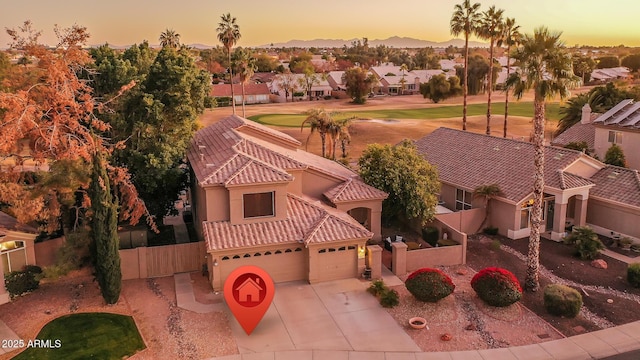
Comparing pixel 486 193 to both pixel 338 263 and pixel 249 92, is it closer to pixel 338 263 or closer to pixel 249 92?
pixel 338 263

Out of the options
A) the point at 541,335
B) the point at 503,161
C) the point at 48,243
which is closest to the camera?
the point at 541,335

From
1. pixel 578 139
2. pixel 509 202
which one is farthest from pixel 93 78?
pixel 578 139

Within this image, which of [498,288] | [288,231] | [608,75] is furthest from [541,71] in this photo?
[608,75]

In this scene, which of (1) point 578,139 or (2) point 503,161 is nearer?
(2) point 503,161

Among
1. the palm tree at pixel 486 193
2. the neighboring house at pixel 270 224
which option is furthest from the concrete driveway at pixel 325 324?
the palm tree at pixel 486 193

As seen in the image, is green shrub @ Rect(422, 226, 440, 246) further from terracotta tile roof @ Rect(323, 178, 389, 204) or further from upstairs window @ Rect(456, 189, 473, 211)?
upstairs window @ Rect(456, 189, 473, 211)

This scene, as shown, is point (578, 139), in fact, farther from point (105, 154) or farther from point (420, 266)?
point (105, 154)

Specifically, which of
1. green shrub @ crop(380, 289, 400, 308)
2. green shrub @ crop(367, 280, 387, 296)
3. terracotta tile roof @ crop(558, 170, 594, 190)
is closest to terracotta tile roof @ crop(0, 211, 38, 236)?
green shrub @ crop(367, 280, 387, 296)
